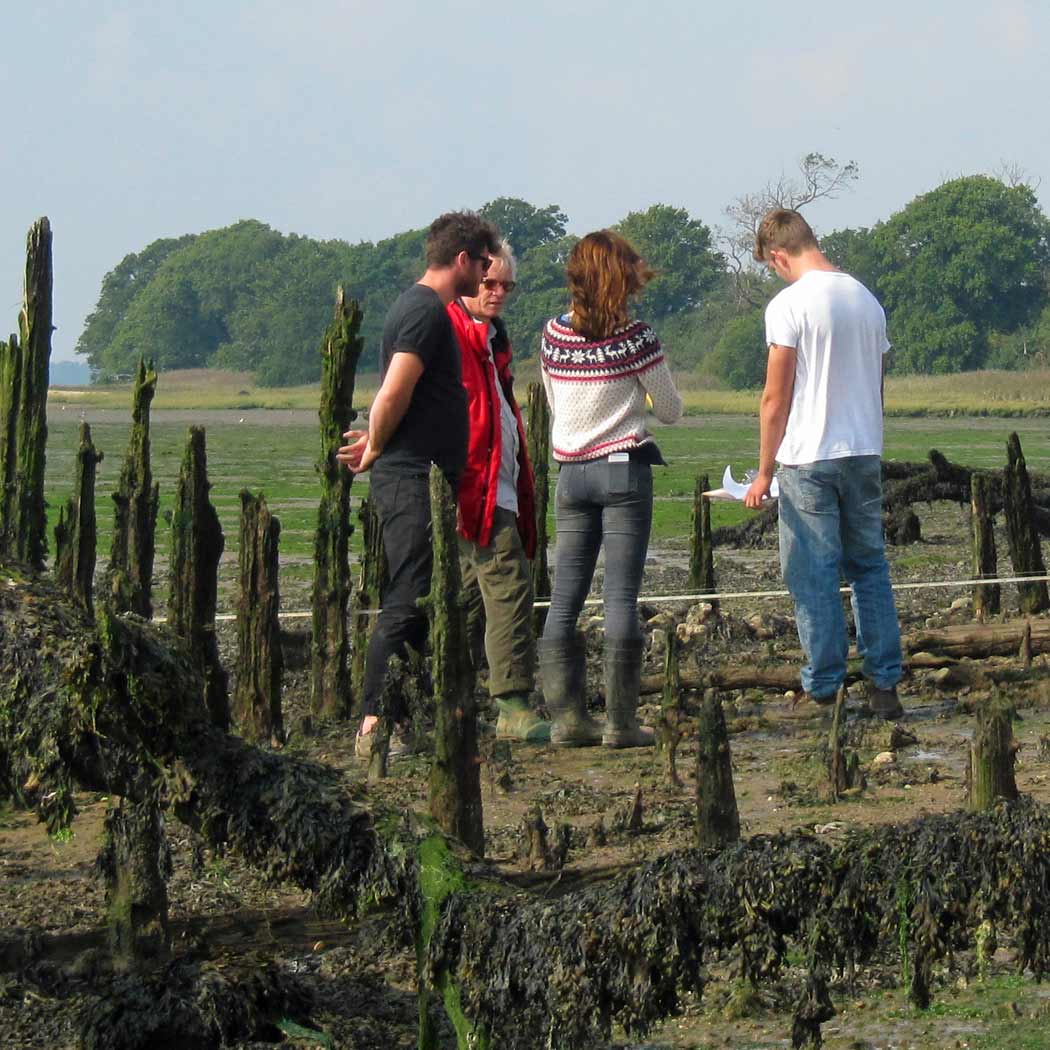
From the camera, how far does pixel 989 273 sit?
76000 millimetres

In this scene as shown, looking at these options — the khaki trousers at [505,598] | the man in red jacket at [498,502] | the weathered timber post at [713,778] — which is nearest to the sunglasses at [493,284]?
the man in red jacket at [498,502]

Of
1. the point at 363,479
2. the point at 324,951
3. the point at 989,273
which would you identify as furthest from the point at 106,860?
the point at 989,273

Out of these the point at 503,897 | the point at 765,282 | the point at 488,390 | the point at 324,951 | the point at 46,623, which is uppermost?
the point at 765,282

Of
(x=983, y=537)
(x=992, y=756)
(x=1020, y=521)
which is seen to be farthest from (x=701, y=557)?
(x=992, y=756)

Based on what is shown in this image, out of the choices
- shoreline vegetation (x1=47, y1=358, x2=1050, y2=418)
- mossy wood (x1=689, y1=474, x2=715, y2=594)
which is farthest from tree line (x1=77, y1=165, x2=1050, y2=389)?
mossy wood (x1=689, y1=474, x2=715, y2=594)

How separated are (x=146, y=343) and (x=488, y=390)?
9986cm

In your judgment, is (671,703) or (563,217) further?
(563,217)

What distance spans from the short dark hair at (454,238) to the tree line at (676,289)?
1995 inches

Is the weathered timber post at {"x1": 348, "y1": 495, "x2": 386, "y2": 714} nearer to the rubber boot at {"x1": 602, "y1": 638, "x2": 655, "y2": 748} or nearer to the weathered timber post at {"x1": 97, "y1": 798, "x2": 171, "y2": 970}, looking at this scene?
the rubber boot at {"x1": 602, "y1": 638, "x2": 655, "y2": 748}

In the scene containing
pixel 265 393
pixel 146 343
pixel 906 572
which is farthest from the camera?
pixel 146 343

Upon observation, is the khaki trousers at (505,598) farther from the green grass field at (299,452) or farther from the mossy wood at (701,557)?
the green grass field at (299,452)

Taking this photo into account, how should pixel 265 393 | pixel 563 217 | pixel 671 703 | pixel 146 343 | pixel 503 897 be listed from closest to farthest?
pixel 503 897 < pixel 671 703 < pixel 265 393 < pixel 563 217 < pixel 146 343

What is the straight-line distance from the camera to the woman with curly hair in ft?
22.0

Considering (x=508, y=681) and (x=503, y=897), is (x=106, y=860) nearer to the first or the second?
(x=503, y=897)
